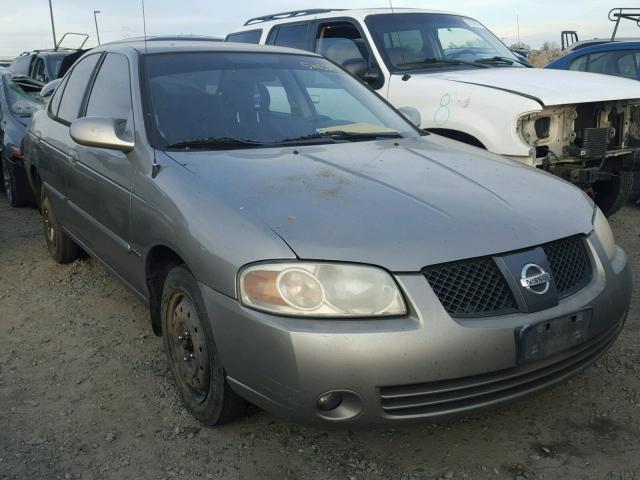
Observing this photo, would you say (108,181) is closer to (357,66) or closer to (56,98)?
(56,98)

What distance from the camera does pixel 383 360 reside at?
224cm

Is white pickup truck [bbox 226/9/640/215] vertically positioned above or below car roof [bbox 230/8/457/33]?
below

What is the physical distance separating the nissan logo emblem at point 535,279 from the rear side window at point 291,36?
4849mm

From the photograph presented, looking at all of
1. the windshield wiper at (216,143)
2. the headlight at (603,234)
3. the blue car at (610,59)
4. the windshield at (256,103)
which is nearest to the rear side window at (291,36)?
the windshield at (256,103)

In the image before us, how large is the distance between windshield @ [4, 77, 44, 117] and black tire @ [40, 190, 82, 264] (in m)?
2.55

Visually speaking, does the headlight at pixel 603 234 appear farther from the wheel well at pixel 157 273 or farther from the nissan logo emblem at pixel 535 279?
the wheel well at pixel 157 273

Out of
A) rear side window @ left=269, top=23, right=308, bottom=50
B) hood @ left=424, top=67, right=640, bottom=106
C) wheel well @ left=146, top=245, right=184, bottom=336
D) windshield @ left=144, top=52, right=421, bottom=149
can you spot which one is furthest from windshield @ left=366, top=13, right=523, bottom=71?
wheel well @ left=146, top=245, right=184, bottom=336

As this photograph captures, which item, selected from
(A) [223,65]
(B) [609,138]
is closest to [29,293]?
(A) [223,65]

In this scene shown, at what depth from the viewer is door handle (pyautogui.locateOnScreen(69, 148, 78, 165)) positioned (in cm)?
405

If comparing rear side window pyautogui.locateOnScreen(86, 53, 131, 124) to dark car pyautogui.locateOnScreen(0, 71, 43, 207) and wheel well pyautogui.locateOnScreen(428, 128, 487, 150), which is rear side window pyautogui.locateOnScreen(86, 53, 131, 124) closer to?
Result: wheel well pyautogui.locateOnScreen(428, 128, 487, 150)

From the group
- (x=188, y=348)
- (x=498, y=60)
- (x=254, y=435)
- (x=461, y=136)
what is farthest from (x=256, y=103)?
(x=498, y=60)

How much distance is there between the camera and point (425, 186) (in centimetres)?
283

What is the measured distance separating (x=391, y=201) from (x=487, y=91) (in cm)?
271

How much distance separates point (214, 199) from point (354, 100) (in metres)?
1.64
